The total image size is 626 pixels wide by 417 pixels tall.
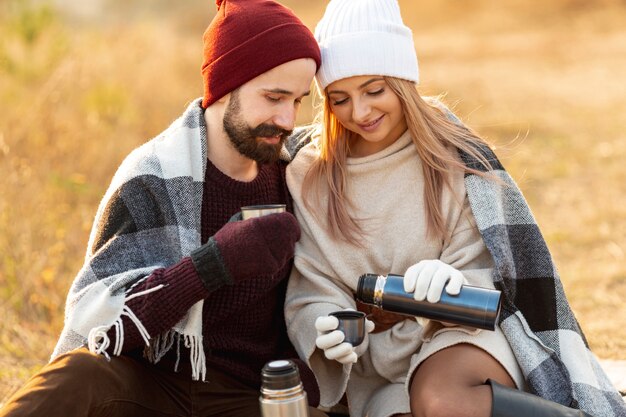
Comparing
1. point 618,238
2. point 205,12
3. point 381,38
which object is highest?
point 205,12

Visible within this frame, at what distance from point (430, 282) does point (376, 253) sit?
1.46 feet

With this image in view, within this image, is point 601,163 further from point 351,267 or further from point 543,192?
point 351,267

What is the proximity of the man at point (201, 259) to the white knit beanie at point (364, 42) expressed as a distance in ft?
0.29

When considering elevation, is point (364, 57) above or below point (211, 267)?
above

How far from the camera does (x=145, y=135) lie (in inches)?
290

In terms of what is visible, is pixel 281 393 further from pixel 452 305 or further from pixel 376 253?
pixel 376 253

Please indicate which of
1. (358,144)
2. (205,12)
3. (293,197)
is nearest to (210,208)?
(293,197)

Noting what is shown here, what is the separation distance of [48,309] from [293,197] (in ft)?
7.25

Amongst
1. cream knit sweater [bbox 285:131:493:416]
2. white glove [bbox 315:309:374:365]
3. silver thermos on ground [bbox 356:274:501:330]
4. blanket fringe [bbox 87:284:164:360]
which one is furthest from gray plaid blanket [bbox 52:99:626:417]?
white glove [bbox 315:309:374:365]

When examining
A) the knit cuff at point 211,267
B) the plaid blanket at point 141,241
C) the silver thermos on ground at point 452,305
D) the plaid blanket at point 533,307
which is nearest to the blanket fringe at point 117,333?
the plaid blanket at point 141,241

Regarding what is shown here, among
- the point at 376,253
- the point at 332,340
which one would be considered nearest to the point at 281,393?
the point at 332,340

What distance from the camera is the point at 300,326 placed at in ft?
10.6

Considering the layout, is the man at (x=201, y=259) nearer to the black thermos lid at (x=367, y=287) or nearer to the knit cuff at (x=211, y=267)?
the knit cuff at (x=211, y=267)

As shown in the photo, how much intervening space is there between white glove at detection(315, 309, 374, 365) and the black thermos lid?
0.13m
